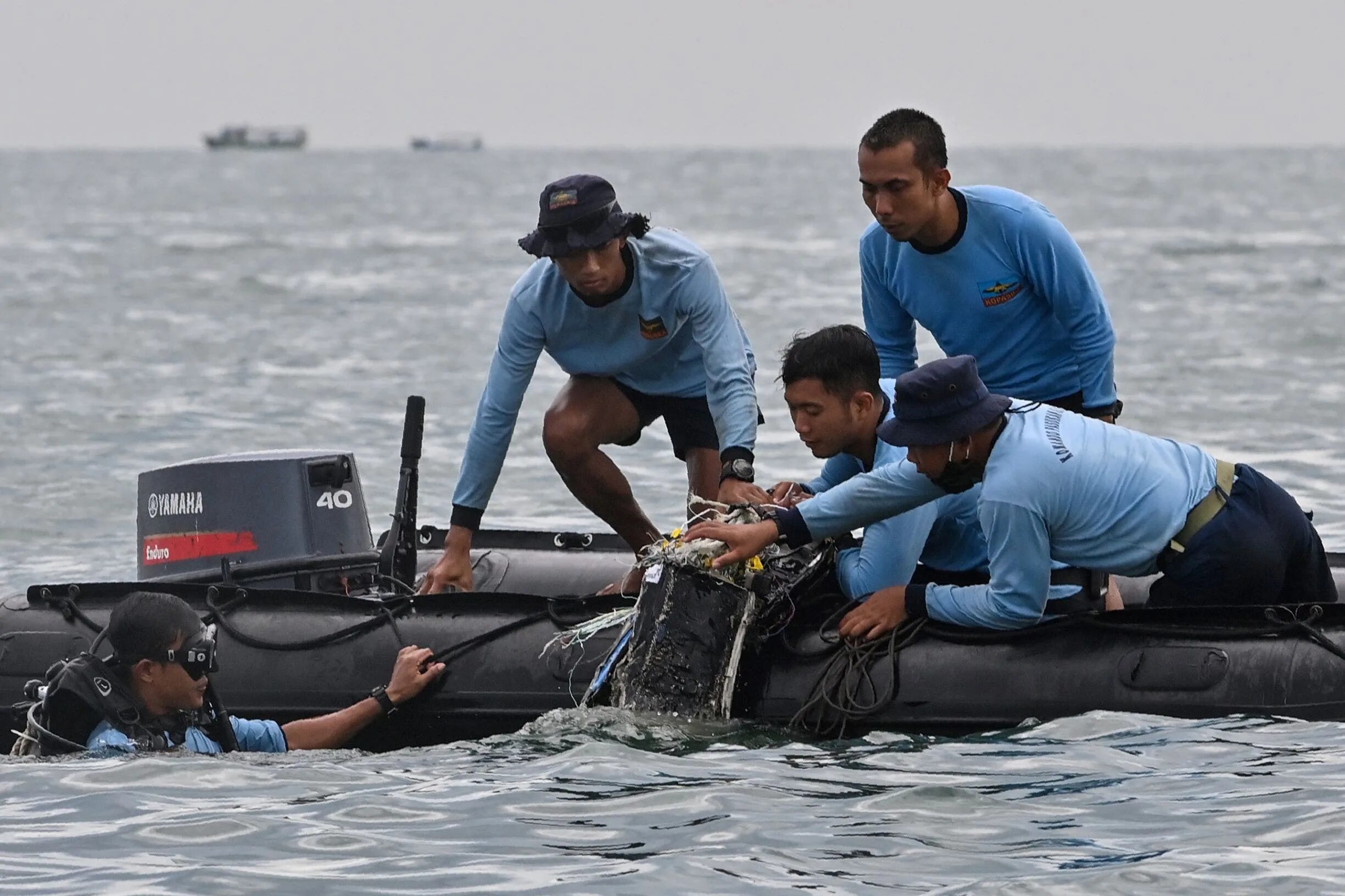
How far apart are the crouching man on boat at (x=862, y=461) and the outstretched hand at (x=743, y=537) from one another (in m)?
0.27

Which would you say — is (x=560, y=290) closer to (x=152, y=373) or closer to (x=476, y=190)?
(x=152, y=373)

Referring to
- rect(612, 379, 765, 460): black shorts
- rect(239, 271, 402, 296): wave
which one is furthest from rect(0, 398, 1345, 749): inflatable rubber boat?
rect(239, 271, 402, 296): wave

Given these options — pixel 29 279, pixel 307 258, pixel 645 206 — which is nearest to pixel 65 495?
pixel 29 279

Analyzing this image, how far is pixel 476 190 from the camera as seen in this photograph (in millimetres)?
79062

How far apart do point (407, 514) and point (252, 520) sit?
1.98 ft

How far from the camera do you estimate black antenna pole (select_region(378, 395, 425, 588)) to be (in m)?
7.52

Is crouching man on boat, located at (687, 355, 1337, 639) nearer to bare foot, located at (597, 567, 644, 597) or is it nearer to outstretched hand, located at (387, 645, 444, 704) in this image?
bare foot, located at (597, 567, 644, 597)

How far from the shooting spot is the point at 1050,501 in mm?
5828

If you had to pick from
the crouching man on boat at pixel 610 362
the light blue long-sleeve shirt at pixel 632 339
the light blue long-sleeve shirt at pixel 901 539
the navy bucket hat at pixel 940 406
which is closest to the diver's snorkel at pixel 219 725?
the crouching man on boat at pixel 610 362

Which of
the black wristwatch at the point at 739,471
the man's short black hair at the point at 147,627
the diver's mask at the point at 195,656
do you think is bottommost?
the diver's mask at the point at 195,656

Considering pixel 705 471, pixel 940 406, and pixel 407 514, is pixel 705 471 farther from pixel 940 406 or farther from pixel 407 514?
pixel 940 406

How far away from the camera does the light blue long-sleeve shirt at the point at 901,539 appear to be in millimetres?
6328

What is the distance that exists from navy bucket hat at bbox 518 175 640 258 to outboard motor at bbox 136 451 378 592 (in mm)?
1253

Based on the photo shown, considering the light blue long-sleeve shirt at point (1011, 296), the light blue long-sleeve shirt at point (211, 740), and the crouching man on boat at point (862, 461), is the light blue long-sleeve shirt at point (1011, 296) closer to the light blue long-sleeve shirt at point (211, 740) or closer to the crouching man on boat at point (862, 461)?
the crouching man on boat at point (862, 461)
